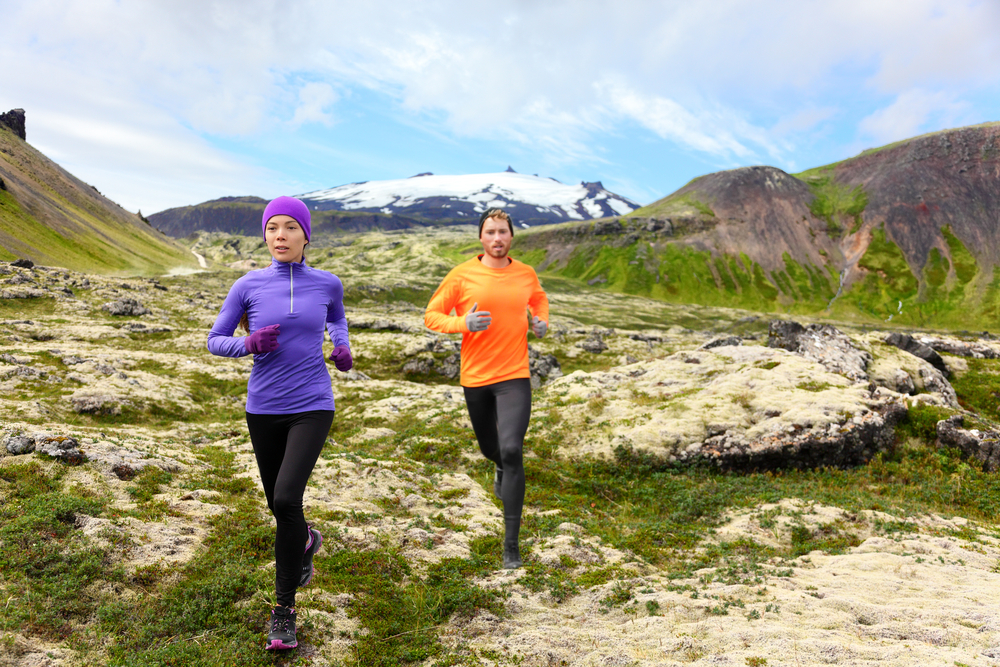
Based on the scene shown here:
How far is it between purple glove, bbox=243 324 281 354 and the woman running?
0.5 inches

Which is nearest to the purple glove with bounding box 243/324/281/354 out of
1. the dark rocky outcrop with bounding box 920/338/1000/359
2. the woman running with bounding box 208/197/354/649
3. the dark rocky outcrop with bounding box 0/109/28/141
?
the woman running with bounding box 208/197/354/649

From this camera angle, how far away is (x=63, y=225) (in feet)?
459

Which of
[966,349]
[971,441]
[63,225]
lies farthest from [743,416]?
[63,225]

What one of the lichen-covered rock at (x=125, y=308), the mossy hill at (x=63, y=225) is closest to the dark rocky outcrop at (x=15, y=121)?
the mossy hill at (x=63, y=225)

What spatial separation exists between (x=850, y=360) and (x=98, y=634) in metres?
30.8

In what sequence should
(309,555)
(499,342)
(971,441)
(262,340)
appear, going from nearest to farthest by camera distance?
(262,340)
(309,555)
(499,342)
(971,441)

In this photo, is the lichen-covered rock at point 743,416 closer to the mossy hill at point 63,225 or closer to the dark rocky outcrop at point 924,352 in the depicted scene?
the dark rocky outcrop at point 924,352

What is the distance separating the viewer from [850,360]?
2566 centimetres

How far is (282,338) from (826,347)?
97.1 feet

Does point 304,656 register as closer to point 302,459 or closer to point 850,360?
point 302,459

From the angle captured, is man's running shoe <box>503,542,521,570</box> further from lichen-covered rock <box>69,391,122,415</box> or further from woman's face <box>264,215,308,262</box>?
lichen-covered rock <box>69,391,122,415</box>

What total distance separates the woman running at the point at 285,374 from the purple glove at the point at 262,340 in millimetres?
12

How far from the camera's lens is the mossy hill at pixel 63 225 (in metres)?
121

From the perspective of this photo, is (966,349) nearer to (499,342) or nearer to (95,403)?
(499,342)
